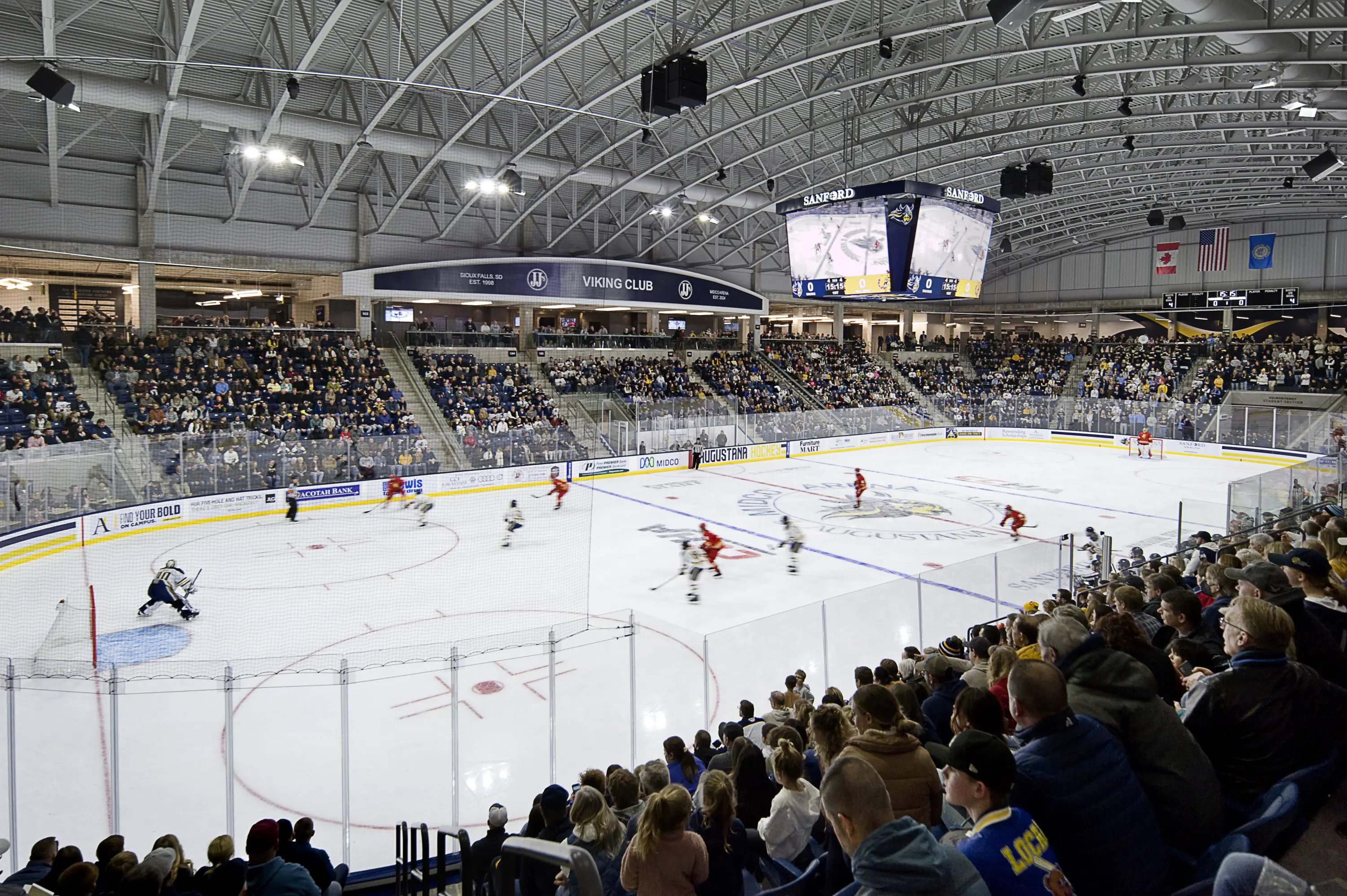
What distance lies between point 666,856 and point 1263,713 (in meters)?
2.46

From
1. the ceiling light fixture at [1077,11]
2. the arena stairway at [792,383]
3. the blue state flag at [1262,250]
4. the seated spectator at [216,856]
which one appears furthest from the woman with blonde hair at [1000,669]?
the blue state flag at [1262,250]

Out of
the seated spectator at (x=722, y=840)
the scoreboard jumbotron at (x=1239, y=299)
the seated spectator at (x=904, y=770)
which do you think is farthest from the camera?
the scoreboard jumbotron at (x=1239, y=299)

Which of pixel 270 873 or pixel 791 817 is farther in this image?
pixel 791 817

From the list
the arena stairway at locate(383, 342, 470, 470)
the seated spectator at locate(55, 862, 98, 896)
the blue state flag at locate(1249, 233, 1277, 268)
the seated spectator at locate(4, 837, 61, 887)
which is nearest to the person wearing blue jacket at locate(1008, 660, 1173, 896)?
the seated spectator at locate(55, 862, 98, 896)

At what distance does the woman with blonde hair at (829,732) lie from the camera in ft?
14.0

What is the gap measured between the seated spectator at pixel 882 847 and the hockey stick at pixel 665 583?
41.2 ft

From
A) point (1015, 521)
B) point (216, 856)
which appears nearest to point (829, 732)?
point (216, 856)

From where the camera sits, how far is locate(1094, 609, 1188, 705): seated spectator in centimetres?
428

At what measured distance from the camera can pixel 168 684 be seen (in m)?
10.7

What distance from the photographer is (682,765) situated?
5.83 m

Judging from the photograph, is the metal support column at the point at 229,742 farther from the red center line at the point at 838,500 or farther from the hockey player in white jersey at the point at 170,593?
the red center line at the point at 838,500

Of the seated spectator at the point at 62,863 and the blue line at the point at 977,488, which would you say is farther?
the blue line at the point at 977,488

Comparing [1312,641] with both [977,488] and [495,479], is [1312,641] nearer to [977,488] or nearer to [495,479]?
[977,488]

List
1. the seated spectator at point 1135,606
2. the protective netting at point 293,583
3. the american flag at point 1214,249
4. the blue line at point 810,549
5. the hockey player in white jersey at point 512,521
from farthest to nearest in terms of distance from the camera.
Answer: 1. the american flag at point 1214,249
2. the hockey player in white jersey at point 512,521
3. the protective netting at point 293,583
4. the blue line at point 810,549
5. the seated spectator at point 1135,606
